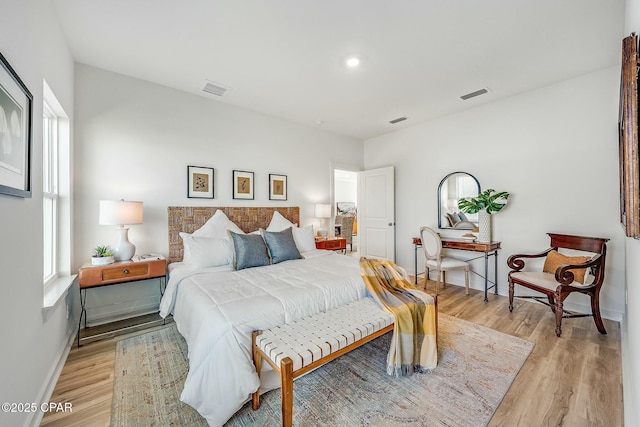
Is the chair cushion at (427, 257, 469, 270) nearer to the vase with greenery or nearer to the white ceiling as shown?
the vase with greenery

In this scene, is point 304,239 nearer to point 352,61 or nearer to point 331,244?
point 331,244

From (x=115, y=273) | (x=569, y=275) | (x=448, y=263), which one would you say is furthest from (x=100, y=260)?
(x=569, y=275)

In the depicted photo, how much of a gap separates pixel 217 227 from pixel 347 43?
2592 millimetres

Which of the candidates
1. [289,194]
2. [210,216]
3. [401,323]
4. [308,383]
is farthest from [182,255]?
[401,323]

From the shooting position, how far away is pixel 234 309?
5.84 ft

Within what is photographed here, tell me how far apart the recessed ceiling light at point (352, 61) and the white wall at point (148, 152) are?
1865mm

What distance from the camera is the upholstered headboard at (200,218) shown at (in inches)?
130

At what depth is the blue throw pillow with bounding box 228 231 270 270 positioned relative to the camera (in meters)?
2.85

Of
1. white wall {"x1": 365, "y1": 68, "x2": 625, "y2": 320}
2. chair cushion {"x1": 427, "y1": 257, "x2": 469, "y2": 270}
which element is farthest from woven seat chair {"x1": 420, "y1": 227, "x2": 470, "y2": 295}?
white wall {"x1": 365, "y1": 68, "x2": 625, "y2": 320}

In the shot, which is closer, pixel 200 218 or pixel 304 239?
pixel 200 218

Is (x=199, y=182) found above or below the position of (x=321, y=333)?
above

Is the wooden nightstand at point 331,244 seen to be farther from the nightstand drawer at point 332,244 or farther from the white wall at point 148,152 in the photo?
the white wall at point 148,152

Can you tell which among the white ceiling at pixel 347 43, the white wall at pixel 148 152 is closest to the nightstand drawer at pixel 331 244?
the white wall at pixel 148 152

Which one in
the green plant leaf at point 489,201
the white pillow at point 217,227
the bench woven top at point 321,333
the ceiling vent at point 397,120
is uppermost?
the ceiling vent at point 397,120
